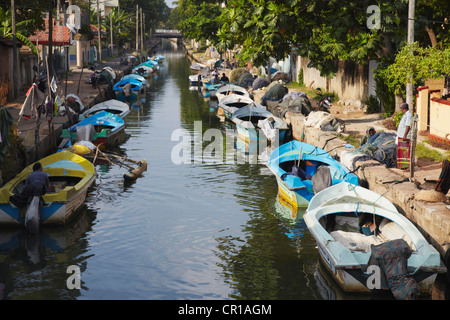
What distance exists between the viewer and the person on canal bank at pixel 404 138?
17.6 metres

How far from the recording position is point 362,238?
14.4 metres

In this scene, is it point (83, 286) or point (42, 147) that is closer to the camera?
point (83, 286)

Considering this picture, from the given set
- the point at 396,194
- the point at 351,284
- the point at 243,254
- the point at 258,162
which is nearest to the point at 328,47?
the point at 258,162

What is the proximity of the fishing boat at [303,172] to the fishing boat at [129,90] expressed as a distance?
89.3 ft

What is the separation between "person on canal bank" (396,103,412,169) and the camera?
17.6m

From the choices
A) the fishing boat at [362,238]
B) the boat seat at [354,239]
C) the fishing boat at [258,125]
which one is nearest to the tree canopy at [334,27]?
the fishing boat at [258,125]

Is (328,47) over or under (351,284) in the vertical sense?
over

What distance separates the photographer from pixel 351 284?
1215 centimetres

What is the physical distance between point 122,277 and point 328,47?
51.7ft

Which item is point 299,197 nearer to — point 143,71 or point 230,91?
point 230,91

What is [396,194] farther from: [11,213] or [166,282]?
[11,213]

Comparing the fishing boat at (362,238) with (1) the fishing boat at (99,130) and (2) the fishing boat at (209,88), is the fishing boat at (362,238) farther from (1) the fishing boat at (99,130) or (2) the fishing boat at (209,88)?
(2) the fishing boat at (209,88)

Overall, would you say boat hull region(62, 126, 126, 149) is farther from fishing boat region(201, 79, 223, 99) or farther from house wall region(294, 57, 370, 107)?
fishing boat region(201, 79, 223, 99)
